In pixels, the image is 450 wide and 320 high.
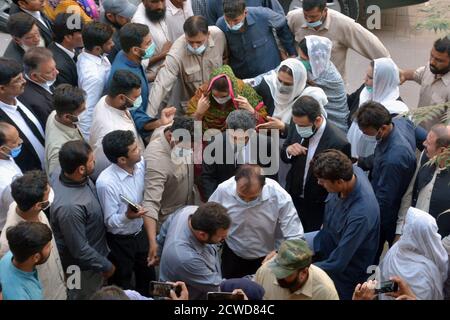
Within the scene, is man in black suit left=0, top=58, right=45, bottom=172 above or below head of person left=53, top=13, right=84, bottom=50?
below

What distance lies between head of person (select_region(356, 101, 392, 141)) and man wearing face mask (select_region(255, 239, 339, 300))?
1.38 m

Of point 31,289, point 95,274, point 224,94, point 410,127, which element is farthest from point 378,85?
point 31,289

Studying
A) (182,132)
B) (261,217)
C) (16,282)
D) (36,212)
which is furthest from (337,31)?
(16,282)

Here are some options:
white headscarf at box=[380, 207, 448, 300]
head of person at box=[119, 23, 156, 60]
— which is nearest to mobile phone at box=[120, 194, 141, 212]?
head of person at box=[119, 23, 156, 60]

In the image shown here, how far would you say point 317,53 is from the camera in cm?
659

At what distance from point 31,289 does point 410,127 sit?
2.95m

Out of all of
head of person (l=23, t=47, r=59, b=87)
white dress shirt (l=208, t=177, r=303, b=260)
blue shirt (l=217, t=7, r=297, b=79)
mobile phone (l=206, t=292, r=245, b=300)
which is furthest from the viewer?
blue shirt (l=217, t=7, r=297, b=79)

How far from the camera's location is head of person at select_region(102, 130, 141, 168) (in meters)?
5.48

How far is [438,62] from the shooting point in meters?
6.68

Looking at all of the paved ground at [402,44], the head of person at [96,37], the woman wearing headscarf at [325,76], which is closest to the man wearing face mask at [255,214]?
the woman wearing headscarf at [325,76]

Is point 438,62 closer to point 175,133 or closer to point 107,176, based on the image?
point 175,133

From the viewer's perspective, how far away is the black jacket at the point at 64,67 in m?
6.71

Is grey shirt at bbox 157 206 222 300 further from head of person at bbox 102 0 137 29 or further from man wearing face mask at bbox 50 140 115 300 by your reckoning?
head of person at bbox 102 0 137 29

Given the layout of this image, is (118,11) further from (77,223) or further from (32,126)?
(77,223)
